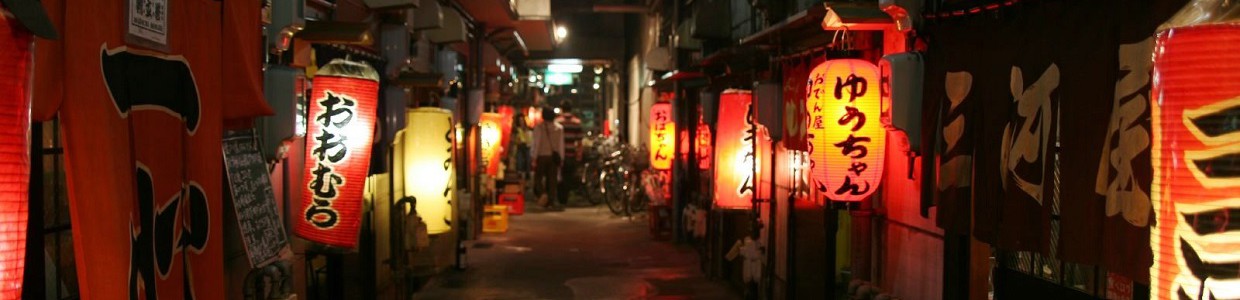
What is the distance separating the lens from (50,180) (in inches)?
184

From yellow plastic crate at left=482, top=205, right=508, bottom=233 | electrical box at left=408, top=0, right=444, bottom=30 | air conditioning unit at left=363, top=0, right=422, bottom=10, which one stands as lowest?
yellow plastic crate at left=482, top=205, right=508, bottom=233

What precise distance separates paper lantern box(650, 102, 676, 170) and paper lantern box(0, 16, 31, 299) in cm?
1772

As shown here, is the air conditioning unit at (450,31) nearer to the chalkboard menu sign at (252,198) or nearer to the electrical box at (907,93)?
the chalkboard menu sign at (252,198)

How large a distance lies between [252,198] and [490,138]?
16.0 meters

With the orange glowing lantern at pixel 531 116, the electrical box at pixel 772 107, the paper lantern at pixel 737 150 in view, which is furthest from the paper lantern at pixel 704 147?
the orange glowing lantern at pixel 531 116

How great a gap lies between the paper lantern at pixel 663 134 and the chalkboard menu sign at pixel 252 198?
558 inches

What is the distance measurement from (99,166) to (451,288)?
40.0ft

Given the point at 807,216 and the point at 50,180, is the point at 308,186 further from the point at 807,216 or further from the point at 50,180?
the point at 807,216

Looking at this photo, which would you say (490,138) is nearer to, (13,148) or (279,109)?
(279,109)

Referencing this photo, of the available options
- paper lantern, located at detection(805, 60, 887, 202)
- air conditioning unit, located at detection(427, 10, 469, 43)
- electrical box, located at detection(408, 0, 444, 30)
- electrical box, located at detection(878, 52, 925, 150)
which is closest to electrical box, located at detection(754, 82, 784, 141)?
paper lantern, located at detection(805, 60, 887, 202)

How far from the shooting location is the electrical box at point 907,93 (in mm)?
7375

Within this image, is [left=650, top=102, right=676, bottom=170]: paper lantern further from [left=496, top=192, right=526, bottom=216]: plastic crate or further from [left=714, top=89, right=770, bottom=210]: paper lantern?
[left=496, top=192, right=526, bottom=216]: plastic crate

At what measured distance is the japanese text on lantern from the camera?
8398 mm

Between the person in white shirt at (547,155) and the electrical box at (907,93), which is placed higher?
the electrical box at (907,93)
